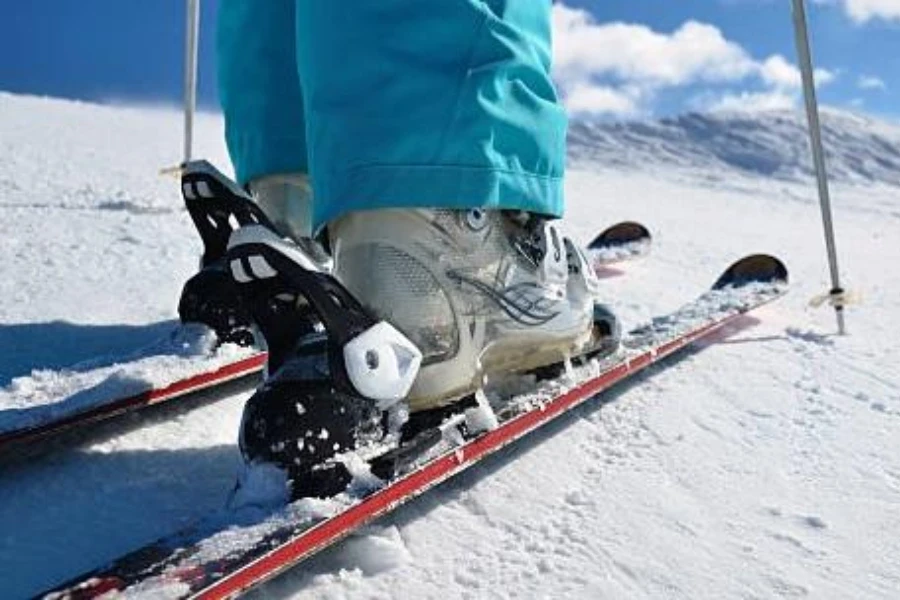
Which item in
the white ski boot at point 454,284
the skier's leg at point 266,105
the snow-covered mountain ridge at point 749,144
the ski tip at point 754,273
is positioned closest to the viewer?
the white ski boot at point 454,284

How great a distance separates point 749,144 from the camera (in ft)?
125

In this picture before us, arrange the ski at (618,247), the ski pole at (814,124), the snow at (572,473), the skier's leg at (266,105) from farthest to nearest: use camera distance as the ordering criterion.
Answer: the ski at (618,247) < the ski pole at (814,124) < the skier's leg at (266,105) < the snow at (572,473)

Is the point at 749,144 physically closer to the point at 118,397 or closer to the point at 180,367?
the point at 180,367

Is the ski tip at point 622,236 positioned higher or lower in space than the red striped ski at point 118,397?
higher

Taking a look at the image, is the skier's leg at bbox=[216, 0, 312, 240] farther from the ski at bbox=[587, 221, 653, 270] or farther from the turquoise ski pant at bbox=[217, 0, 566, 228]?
the ski at bbox=[587, 221, 653, 270]

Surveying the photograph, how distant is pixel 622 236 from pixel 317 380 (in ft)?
9.03

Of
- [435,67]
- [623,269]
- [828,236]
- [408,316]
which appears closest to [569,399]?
[408,316]

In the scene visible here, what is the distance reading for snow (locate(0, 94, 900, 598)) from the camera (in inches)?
44.9

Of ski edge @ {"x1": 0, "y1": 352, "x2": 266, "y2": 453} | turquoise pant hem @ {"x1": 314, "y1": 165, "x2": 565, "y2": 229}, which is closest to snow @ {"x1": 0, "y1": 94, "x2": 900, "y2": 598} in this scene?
ski edge @ {"x1": 0, "y1": 352, "x2": 266, "y2": 453}

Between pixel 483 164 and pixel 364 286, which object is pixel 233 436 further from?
pixel 483 164

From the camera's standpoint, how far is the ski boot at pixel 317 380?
1140 millimetres

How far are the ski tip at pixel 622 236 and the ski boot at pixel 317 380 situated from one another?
260 centimetres

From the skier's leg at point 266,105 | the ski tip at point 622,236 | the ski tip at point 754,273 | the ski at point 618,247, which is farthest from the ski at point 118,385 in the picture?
the ski tip at point 622,236

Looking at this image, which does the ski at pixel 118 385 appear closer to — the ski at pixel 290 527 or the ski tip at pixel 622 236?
the ski at pixel 290 527
